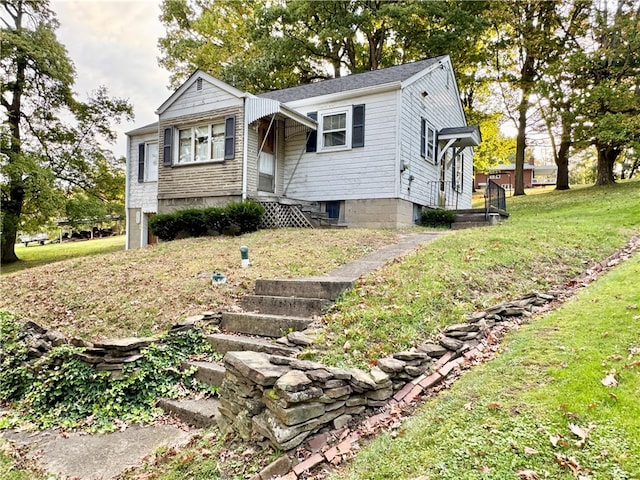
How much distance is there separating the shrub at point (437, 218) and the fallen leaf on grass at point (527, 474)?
11456 mm

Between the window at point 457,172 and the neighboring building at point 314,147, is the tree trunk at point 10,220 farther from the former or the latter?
the window at point 457,172

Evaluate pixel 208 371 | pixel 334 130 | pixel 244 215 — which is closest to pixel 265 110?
pixel 334 130

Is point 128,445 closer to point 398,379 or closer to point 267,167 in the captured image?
point 398,379

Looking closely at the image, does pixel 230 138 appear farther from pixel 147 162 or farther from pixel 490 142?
pixel 490 142

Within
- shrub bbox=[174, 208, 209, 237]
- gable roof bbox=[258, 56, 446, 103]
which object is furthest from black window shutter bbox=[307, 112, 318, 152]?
shrub bbox=[174, 208, 209, 237]

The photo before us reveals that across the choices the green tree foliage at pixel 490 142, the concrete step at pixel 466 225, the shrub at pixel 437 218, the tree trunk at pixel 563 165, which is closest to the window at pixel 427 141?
the shrub at pixel 437 218

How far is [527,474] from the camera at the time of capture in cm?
216

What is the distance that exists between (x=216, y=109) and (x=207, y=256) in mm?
6266

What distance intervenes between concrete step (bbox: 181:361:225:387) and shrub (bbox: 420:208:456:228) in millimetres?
10427

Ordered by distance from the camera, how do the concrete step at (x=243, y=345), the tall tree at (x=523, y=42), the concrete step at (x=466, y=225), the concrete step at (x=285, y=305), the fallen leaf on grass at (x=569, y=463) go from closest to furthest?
the fallen leaf on grass at (x=569, y=463), the concrete step at (x=243, y=345), the concrete step at (x=285, y=305), the concrete step at (x=466, y=225), the tall tree at (x=523, y=42)

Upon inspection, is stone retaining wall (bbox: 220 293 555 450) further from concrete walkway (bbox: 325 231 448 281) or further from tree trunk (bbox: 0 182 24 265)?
tree trunk (bbox: 0 182 24 265)

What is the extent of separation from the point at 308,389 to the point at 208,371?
1761 millimetres

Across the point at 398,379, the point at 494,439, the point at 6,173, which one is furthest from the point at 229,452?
the point at 6,173

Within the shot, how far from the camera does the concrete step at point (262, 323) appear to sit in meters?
4.65
